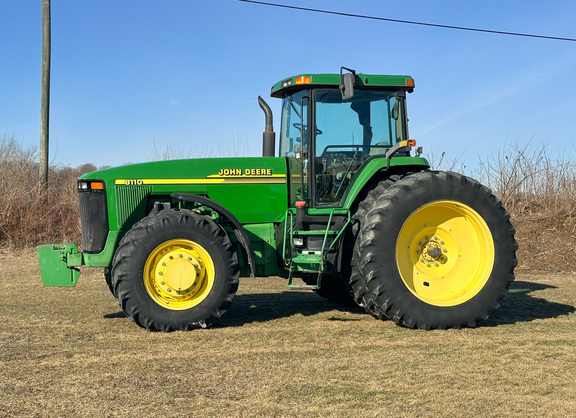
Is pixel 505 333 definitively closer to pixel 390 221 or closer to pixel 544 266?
pixel 390 221

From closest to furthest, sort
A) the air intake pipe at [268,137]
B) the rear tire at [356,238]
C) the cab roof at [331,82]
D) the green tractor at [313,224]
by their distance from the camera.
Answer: the green tractor at [313,224], the rear tire at [356,238], the cab roof at [331,82], the air intake pipe at [268,137]

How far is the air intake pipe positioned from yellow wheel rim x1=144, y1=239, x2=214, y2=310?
5.30 feet

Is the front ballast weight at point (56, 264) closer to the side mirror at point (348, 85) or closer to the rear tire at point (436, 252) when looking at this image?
the rear tire at point (436, 252)

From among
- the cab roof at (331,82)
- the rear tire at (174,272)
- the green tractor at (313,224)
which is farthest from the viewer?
the cab roof at (331,82)

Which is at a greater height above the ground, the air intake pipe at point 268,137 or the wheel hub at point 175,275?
the air intake pipe at point 268,137

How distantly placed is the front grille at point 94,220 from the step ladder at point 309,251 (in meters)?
1.75

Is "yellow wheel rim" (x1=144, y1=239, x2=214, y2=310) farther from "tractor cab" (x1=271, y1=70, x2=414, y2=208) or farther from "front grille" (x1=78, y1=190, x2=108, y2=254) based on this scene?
"tractor cab" (x1=271, y1=70, x2=414, y2=208)

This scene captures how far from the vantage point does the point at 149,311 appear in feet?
18.3

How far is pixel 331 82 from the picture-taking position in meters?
6.23

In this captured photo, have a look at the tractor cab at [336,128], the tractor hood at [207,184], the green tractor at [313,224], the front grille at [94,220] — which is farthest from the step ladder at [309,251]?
the front grille at [94,220]

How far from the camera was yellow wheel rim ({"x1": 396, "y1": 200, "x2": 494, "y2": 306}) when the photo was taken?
5.99 metres

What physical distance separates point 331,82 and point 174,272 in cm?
240

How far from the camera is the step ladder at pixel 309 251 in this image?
596 cm

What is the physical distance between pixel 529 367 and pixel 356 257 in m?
Result: 1.86
